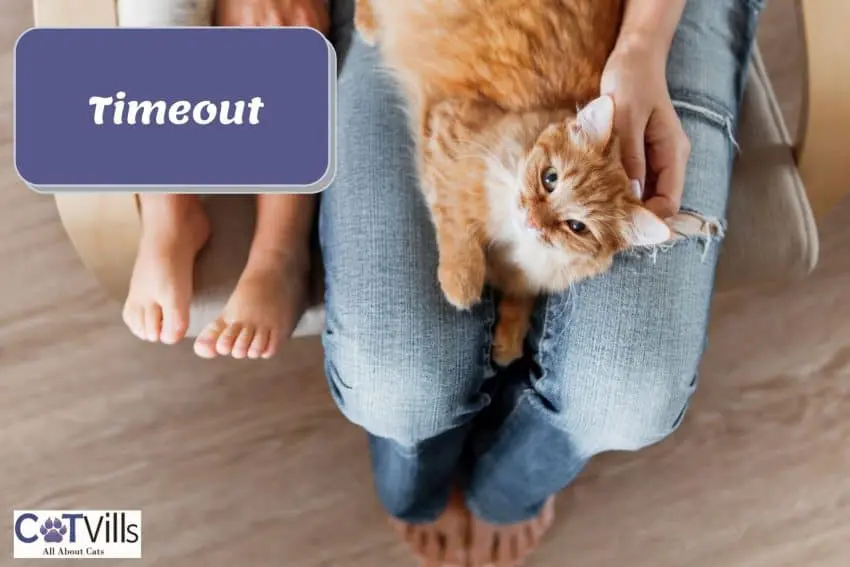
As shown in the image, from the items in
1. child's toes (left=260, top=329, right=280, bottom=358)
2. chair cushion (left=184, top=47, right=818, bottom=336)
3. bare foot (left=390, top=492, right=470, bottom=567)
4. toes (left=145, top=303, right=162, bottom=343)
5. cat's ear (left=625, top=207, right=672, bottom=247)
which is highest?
cat's ear (left=625, top=207, right=672, bottom=247)

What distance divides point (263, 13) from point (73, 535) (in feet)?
1.54

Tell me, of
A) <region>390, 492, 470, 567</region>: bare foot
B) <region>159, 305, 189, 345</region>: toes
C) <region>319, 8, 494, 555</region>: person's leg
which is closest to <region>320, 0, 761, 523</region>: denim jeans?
<region>319, 8, 494, 555</region>: person's leg

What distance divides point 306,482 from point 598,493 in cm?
30

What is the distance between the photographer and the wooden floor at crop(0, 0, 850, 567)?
76 cm

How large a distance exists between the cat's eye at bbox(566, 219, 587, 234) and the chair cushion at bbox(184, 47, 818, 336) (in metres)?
0.17

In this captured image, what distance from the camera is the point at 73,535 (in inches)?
27.0

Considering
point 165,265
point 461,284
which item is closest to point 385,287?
point 461,284

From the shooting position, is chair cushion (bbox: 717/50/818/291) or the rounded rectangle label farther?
chair cushion (bbox: 717/50/818/291)

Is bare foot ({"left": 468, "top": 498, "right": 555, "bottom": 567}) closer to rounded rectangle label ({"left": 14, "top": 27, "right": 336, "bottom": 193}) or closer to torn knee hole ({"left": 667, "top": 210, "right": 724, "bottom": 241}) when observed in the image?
torn knee hole ({"left": 667, "top": 210, "right": 724, "bottom": 241})

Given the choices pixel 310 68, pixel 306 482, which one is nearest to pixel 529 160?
pixel 310 68

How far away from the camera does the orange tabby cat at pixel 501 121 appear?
0.50 m

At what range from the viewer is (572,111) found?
51 centimetres

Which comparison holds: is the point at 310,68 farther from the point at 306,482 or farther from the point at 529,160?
the point at 306,482

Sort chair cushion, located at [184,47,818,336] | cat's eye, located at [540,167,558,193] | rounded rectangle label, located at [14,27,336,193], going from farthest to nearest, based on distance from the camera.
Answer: chair cushion, located at [184,47,818,336] → cat's eye, located at [540,167,558,193] → rounded rectangle label, located at [14,27,336,193]
